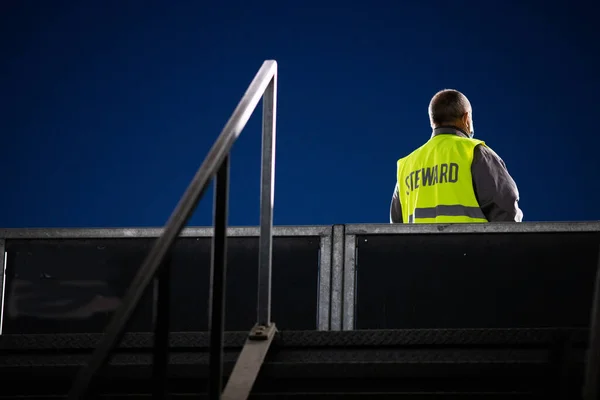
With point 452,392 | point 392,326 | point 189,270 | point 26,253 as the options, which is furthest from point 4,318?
point 452,392

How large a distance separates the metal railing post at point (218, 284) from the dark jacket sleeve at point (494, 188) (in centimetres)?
277

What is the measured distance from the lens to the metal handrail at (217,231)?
243 cm

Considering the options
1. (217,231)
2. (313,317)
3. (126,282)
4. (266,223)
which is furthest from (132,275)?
(217,231)

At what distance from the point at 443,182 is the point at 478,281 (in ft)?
3.01

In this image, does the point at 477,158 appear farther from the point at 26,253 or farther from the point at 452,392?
the point at 452,392

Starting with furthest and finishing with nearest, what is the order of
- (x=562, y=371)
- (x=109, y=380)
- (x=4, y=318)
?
(x=4, y=318), (x=109, y=380), (x=562, y=371)

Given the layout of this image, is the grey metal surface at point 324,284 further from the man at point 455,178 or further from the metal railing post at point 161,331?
the metal railing post at point 161,331

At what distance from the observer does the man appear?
5.49 metres

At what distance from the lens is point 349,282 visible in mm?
4887

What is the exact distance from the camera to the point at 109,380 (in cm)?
347

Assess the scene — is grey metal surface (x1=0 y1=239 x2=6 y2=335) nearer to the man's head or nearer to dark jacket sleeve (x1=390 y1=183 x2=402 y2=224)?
dark jacket sleeve (x1=390 y1=183 x2=402 y2=224)

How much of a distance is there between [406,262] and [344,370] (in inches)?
63.7

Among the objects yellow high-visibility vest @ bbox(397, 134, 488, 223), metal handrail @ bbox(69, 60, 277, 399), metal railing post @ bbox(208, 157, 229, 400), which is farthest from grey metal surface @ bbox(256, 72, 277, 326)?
yellow high-visibility vest @ bbox(397, 134, 488, 223)

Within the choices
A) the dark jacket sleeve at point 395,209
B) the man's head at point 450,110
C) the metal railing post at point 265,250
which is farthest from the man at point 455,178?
the metal railing post at point 265,250
